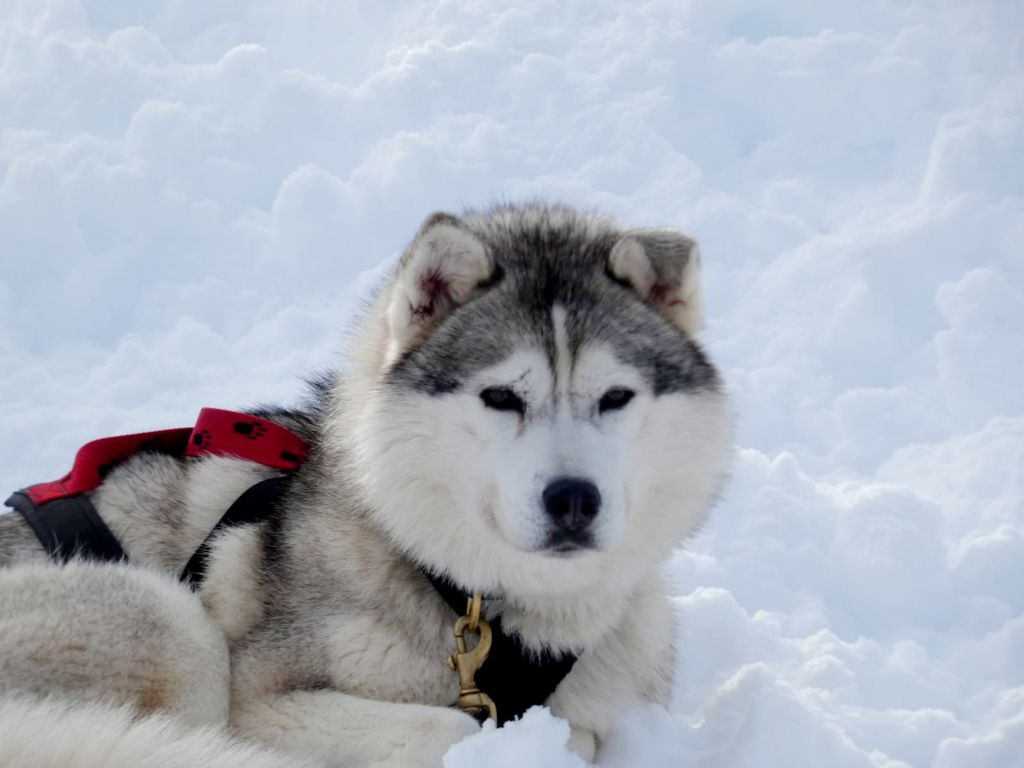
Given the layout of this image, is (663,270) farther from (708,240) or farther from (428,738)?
(708,240)

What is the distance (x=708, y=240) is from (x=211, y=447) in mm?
4584

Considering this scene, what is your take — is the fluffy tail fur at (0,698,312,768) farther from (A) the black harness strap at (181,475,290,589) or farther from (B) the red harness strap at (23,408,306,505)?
(B) the red harness strap at (23,408,306,505)

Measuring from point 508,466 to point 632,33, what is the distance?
721 cm

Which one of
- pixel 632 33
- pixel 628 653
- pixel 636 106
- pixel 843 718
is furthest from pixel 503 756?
pixel 632 33

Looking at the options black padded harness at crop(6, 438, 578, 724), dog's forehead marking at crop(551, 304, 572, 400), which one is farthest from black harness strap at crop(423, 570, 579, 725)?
dog's forehead marking at crop(551, 304, 572, 400)

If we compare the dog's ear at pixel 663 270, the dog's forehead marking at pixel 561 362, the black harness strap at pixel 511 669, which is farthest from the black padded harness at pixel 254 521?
the dog's ear at pixel 663 270

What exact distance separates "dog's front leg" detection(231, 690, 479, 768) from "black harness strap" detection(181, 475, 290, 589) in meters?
0.52

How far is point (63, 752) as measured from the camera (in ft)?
6.32

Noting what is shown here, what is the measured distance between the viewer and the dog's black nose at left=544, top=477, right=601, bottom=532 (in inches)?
95.7

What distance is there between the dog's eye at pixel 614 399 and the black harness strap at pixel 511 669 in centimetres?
68

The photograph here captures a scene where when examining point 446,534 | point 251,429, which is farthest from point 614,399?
point 251,429

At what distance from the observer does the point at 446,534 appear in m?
2.74

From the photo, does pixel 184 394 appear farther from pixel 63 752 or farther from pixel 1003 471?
pixel 1003 471

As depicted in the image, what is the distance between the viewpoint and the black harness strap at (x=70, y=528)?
3043 mm
